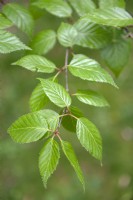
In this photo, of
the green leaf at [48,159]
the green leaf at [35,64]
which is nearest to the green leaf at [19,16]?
the green leaf at [35,64]

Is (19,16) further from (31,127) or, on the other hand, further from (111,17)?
(31,127)

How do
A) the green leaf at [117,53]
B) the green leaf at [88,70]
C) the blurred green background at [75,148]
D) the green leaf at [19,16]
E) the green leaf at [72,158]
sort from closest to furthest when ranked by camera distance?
the green leaf at [72,158], the green leaf at [88,70], the green leaf at [19,16], the green leaf at [117,53], the blurred green background at [75,148]

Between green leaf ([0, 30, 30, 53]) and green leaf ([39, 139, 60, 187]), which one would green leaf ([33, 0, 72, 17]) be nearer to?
green leaf ([0, 30, 30, 53])

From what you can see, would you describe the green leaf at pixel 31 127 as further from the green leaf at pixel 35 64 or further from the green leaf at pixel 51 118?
the green leaf at pixel 35 64

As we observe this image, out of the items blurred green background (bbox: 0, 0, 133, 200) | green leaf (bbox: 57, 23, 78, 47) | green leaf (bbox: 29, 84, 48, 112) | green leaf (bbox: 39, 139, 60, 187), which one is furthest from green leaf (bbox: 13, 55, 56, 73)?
blurred green background (bbox: 0, 0, 133, 200)

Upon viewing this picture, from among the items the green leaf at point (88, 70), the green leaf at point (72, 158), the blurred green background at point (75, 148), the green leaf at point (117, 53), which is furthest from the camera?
the blurred green background at point (75, 148)

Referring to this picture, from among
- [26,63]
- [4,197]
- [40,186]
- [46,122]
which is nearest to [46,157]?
→ [46,122]

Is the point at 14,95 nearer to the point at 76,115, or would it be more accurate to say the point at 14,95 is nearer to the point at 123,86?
the point at 123,86
